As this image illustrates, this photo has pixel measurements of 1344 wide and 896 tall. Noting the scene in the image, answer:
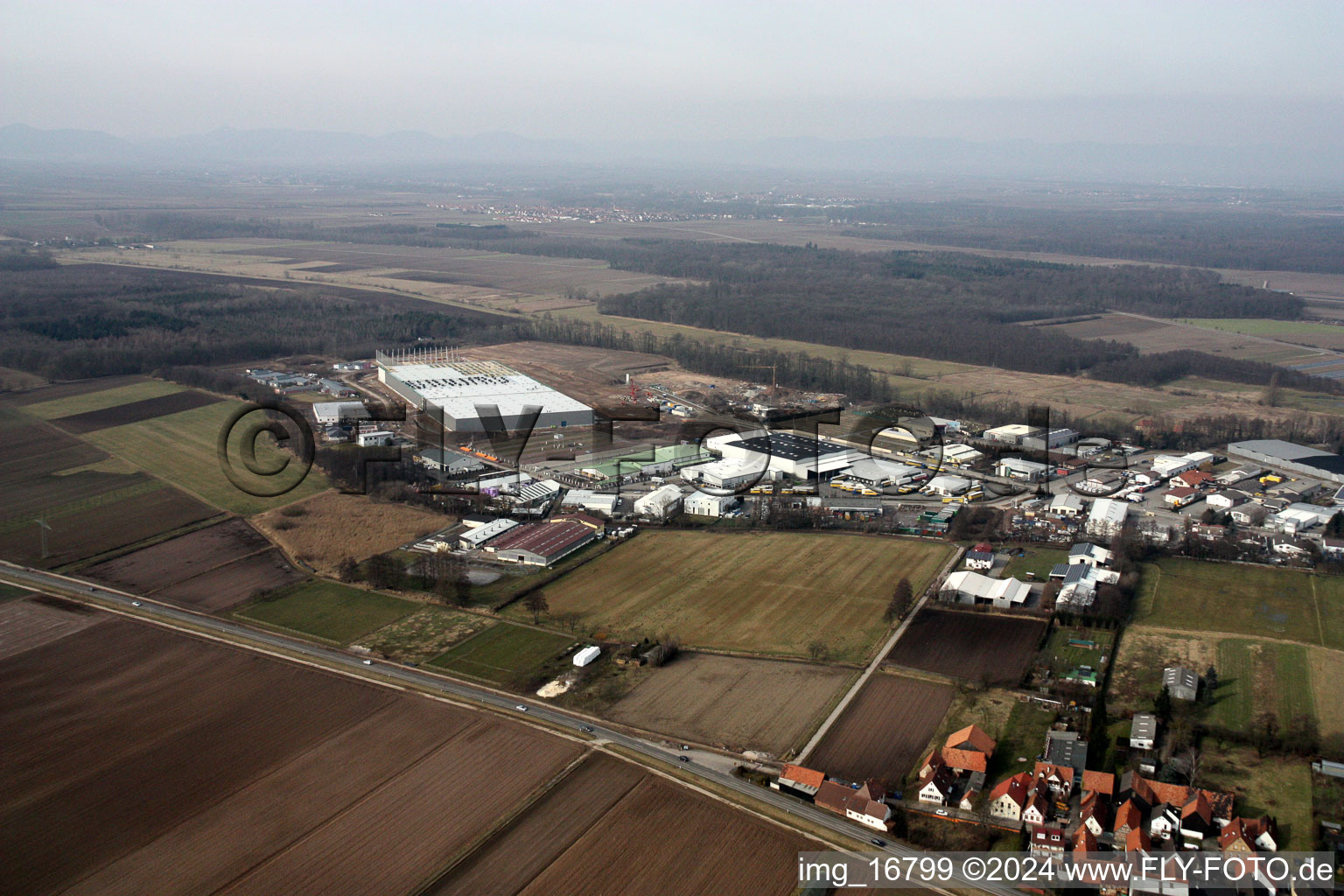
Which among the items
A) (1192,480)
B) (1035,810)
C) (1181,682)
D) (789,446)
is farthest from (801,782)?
(1192,480)

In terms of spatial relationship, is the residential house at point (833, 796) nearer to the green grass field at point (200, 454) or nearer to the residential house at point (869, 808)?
the residential house at point (869, 808)

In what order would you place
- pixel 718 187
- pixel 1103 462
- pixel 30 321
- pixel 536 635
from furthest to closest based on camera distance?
pixel 718 187 → pixel 30 321 → pixel 1103 462 → pixel 536 635

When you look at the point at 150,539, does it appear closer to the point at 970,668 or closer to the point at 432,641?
the point at 432,641

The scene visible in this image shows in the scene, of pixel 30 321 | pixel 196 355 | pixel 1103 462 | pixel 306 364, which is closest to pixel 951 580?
pixel 1103 462

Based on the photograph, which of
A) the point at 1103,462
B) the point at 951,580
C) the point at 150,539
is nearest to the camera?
the point at 951,580

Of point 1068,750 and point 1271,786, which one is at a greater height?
point 1068,750

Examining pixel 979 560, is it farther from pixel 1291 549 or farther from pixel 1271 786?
pixel 1271 786
